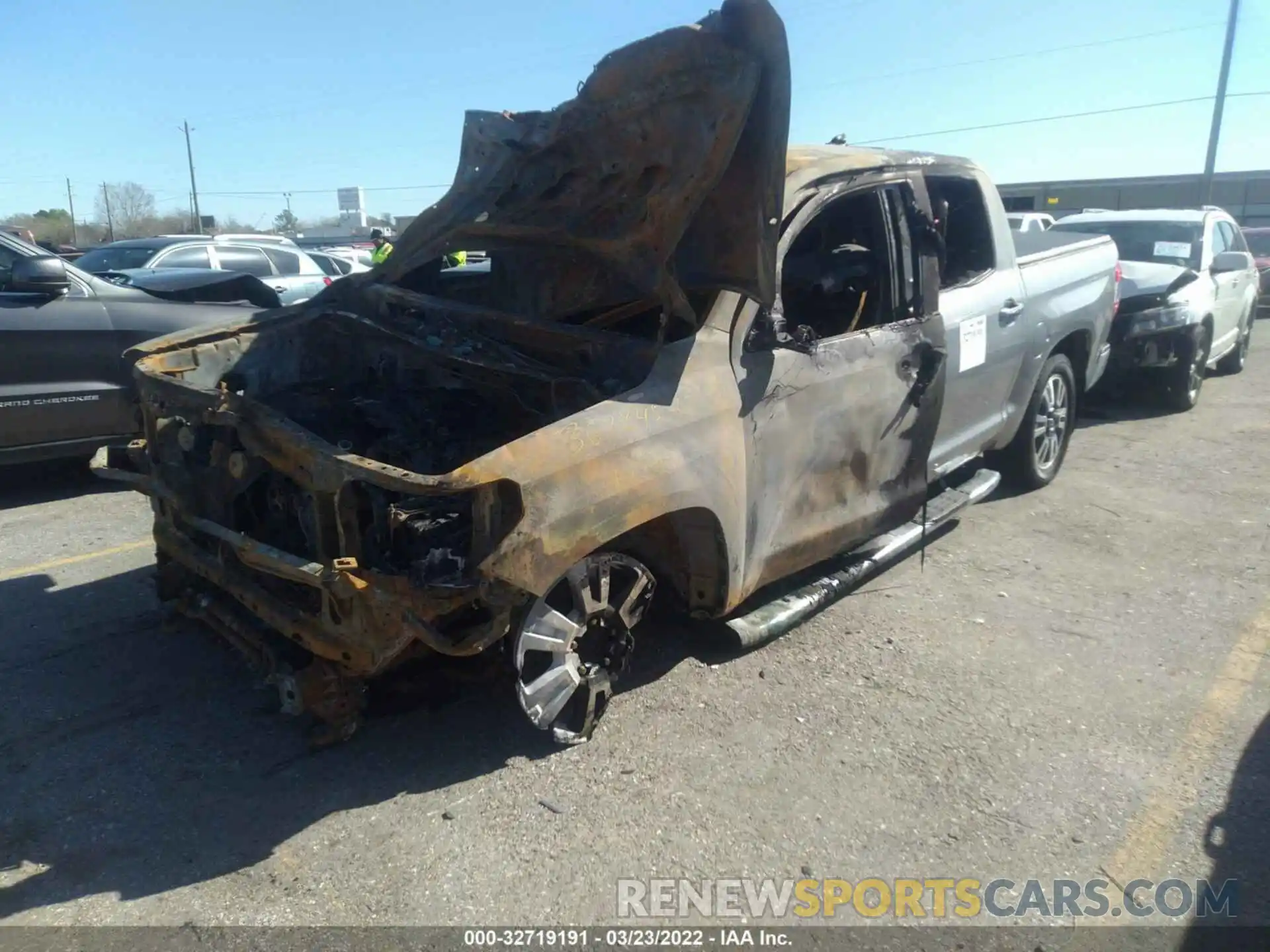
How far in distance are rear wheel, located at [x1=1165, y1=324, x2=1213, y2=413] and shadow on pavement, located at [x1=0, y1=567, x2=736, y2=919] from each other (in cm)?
688

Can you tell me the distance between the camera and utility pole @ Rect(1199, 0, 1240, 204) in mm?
28031

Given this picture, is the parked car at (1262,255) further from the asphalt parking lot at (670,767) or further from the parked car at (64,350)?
the parked car at (64,350)

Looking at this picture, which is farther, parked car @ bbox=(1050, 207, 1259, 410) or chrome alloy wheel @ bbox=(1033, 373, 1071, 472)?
parked car @ bbox=(1050, 207, 1259, 410)

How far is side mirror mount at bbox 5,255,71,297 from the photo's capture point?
5762 mm

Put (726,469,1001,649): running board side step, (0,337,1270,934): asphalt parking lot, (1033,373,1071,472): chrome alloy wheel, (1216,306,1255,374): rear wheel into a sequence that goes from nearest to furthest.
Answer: (0,337,1270,934): asphalt parking lot → (726,469,1001,649): running board side step → (1033,373,1071,472): chrome alloy wheel → (1216,306,1255,374): rear wheel

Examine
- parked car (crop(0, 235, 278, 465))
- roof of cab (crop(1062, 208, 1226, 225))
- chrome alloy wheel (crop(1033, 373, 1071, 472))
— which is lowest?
chrome alloy wheel (crop(1033, 373, 1071, 472))

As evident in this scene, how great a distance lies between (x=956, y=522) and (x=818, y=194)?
2.74 meters

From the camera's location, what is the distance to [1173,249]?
9.83 m

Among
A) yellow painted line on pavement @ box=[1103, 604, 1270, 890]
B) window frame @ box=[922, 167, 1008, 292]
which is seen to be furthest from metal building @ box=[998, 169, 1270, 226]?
yellow painted line on pavement @ box=[1103, 604, 1270, 890]

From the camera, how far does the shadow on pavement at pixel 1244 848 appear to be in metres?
2.73

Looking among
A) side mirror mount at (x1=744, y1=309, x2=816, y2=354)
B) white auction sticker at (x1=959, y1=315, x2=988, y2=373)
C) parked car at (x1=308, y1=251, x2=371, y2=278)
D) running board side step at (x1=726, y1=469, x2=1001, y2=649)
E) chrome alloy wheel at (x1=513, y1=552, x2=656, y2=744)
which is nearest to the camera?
chrome alloy wheel at (x1=513, y1=552, x2=656, y2=744)

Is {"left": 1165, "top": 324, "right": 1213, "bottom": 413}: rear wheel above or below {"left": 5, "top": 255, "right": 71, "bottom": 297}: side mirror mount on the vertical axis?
below

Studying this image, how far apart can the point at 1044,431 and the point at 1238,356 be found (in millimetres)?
6973

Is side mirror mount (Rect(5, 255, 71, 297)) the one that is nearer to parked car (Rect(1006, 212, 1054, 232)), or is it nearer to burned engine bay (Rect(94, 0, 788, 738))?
burned engine bay (Rect(94, 0, 788, 738))
